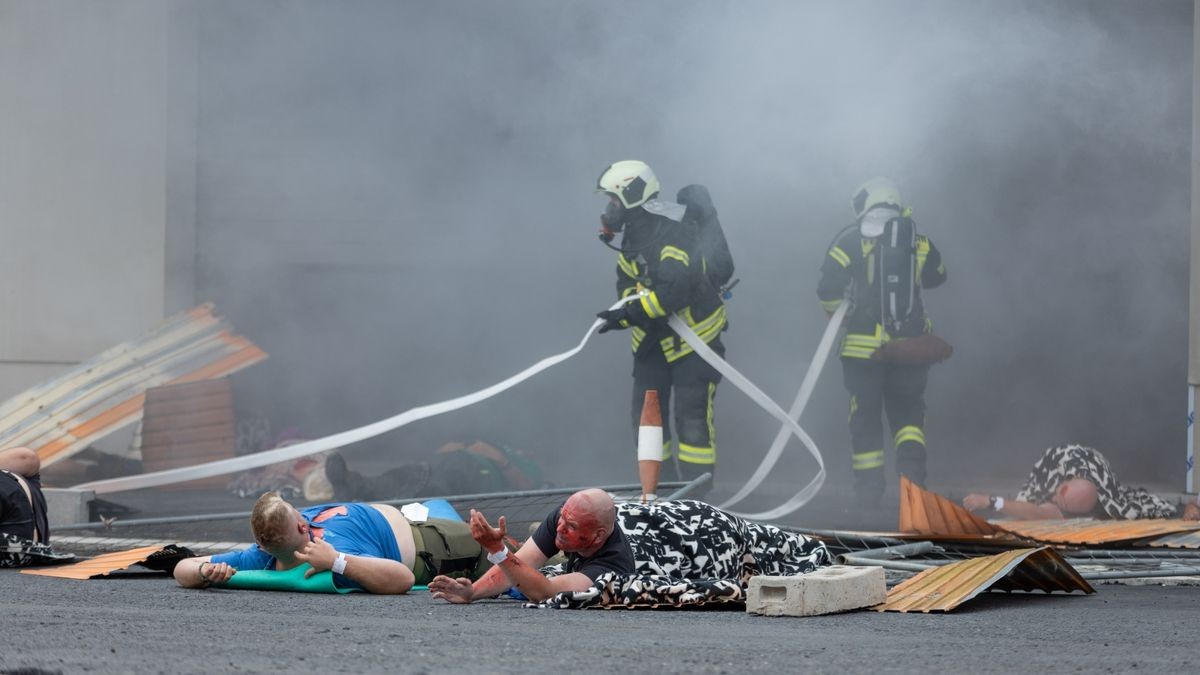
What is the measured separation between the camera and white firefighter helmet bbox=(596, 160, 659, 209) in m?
7.39

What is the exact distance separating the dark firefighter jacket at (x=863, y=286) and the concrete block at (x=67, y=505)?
3.85 metres

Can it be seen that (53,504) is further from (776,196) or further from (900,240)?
→ (776,196)

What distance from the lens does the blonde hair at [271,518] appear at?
4066 millimetres

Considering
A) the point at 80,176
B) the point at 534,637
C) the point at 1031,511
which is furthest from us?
the point at 80,176

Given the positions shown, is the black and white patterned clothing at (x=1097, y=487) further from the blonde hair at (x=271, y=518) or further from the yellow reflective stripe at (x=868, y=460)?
the blonde hair at (x=271, y=518)

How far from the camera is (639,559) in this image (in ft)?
14.0

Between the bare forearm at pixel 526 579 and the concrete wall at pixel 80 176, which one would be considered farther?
the concrete wall at pixel 80 176

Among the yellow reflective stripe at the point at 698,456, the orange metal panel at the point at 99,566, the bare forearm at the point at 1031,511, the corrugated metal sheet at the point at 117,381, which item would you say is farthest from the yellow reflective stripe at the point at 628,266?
the orange metal panel at the point at 99,566

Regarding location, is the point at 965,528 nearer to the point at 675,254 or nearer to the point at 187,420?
the point at 675,254

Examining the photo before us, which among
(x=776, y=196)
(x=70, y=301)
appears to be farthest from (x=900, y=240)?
(x=70, y=301)

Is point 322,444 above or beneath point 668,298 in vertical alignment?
beneath

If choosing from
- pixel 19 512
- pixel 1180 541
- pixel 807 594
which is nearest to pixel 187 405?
pixel 19 512

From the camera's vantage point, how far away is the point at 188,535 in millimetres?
6445

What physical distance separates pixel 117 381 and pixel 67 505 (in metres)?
1.72
